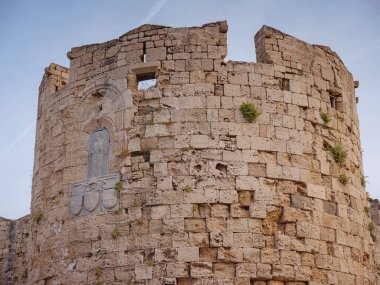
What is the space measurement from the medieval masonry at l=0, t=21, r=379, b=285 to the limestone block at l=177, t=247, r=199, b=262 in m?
0.01

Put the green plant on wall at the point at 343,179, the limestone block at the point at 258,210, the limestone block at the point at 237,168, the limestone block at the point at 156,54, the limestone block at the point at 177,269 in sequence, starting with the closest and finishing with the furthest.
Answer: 1. the limestone block at the point at 177,269
2. the limestone block at the point at 258,210
3. the limestone block at the point at 237,168
4. the limestone block at the point at 156,54
5. the green plant on wall at the point at 343,179

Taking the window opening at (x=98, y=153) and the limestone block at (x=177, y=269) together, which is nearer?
the limestone block at (x=177, y=269)

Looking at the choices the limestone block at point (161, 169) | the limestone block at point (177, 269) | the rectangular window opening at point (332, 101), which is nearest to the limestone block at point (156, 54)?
the limestone block at point (161, 169)

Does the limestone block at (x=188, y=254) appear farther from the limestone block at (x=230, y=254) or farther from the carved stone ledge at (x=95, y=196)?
the carved stone ledge at (x=95, y=196)

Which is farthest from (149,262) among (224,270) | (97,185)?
(97,185)

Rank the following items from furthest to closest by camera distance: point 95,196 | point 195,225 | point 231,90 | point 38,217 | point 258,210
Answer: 1. point 38,217
2. point 231,90
3. point 95,196
4. point 258,210
5. point 195,225

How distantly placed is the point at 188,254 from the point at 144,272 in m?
0.68

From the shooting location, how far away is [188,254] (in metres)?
8.77

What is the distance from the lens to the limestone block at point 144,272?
28.7ft

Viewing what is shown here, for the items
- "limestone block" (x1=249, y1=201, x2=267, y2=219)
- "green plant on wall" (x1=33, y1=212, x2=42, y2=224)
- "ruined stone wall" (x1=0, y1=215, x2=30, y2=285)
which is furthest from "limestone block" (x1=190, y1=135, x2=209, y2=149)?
"ruined stone wall" (x1=0, y1=215, x2=30, y2=285)

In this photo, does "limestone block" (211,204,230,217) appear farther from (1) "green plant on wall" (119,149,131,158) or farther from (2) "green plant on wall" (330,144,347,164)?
(2) "green plant on wall" (330,144,347,164)

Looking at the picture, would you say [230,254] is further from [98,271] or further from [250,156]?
[98,271]

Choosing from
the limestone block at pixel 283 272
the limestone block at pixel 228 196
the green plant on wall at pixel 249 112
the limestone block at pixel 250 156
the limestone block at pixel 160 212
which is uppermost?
the green plant on wall at pixel 249 112

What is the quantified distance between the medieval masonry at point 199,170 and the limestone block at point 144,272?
0.05 ft
